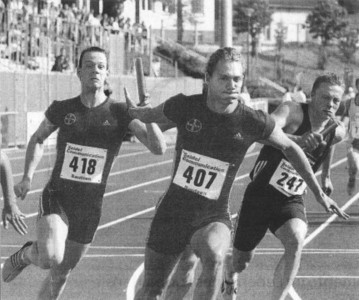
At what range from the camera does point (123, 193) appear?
18.9m

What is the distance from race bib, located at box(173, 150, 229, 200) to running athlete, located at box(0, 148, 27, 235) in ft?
3.13

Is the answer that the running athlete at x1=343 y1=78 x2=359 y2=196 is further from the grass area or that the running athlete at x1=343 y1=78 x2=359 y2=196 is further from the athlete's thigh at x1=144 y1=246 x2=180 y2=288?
the athlete's thigh at x1=144 y1=246 x2=180 y2=288

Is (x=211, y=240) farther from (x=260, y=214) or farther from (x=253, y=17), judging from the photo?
(x=253, y=17)

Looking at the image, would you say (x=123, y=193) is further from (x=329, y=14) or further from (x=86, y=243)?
(x=86, y=243)

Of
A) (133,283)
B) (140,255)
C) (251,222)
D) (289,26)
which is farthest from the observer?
(289,26)

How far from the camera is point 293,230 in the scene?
876 centimetres

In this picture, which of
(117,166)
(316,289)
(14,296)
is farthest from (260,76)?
(117,166)

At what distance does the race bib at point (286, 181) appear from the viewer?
29.3 feet

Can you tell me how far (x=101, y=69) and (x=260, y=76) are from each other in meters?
4.32

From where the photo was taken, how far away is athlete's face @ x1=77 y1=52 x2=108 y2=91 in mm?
8367

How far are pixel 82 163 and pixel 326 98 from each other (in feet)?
5.67

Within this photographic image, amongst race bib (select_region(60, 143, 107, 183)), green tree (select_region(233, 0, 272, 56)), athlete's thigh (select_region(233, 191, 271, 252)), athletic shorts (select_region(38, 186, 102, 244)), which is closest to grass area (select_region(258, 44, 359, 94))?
green tree (select_region(233, 0, 272, 56))

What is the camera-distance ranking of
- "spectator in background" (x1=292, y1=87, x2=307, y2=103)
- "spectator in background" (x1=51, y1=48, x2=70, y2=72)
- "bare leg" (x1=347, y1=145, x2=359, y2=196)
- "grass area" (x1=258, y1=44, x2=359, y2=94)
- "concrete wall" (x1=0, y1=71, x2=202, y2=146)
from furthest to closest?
"bare leg" (x1=347, y1=145, x2=359, y2=196) → "concrete wall" (x1=0, y1=71, x2=202, y2=146) → "spectator in background" (x1=51, y1=48, x2=70, y2=72) → "spectator in background" (x1=292, y1=87, x2=307, y2=103) → "grass area" (x1=258, y1=44, x2=359, y2=94)

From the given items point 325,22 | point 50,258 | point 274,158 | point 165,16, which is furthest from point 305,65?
point 50,258
